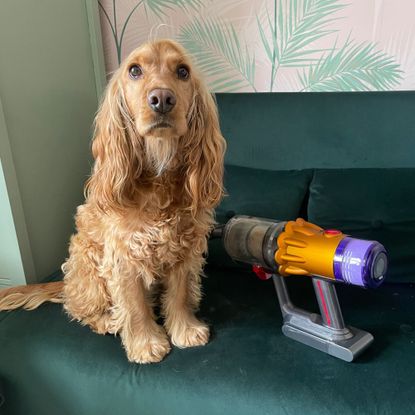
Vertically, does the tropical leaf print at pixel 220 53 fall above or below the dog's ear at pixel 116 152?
above

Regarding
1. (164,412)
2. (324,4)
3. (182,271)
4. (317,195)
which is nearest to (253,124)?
(317,195)

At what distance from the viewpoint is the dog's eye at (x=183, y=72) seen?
1084 mm

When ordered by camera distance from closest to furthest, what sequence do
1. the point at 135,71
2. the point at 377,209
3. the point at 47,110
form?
1. the point at 135,71
2. the point at 377,209
3. the point at 47,110

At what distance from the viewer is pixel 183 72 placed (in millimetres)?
1096

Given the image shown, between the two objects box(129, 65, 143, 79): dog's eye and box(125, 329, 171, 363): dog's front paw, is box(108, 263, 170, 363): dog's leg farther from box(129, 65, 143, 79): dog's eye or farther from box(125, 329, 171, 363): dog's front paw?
box(129, 65, 143, 79): dog's eye

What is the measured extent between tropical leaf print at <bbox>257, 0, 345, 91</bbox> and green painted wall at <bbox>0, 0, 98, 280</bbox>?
0.79 meters

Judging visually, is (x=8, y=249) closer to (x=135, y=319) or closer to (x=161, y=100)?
(x=135, y=319)

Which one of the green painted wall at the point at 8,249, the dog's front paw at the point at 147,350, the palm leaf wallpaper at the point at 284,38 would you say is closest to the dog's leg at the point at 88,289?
the dog's front paw at the point at 147,350

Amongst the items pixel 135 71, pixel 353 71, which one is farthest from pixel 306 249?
pixel 353 71

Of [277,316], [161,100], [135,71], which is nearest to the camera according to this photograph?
[161,100]

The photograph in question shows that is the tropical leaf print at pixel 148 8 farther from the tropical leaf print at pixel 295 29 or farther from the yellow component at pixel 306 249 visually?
the yellow component at pixel 306 249

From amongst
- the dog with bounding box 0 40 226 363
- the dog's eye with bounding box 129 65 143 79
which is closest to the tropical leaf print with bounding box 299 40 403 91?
the dog with bounding box 0 40 226 363

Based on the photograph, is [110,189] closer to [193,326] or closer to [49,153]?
[193,326]

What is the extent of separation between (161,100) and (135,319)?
0.63m
